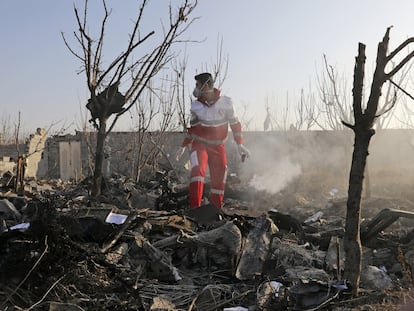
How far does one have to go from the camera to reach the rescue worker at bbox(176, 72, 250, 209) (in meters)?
5.94

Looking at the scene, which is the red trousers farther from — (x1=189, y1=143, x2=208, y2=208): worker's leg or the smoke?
the smoke

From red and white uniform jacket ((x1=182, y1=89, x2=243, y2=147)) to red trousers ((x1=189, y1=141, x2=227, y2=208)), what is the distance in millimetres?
96

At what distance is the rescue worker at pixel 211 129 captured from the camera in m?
5.94

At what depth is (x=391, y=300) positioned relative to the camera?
106 inches

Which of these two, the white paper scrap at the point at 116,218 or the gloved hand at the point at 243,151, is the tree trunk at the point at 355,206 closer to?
the white paper scrap at the point at 116,218

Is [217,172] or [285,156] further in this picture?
[285,156]

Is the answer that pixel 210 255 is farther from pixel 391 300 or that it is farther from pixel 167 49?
pixel 167 49

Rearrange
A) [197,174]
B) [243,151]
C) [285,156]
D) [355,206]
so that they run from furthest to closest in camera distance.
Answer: [285,156] → [243,151] → [197,174] → [355,206]

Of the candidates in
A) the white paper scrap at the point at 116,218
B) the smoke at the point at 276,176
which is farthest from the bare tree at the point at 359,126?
the smoke at the point at 276,176

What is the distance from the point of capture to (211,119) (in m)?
6.05

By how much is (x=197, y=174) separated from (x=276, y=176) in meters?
10.2

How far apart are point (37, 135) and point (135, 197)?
13.1 metres

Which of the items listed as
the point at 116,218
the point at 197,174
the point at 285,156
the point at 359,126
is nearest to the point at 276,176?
the point at 285,156

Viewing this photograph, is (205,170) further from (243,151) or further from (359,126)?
(359,126)
